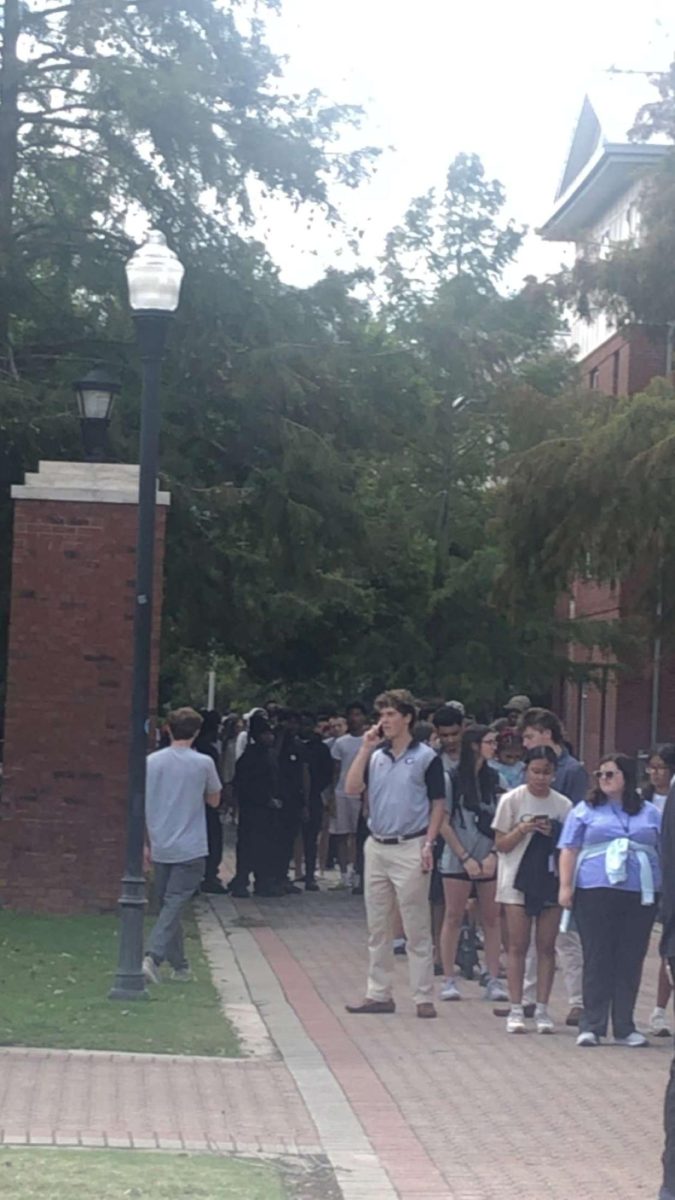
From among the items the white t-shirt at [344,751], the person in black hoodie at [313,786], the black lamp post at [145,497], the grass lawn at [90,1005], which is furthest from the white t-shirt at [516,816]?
the person in black hoodie at [313,786]

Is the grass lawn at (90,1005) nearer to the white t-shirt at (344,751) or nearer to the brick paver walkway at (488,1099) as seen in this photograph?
the brick paver walkway at (488,1099)

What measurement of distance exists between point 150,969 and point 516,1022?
2.46 meters

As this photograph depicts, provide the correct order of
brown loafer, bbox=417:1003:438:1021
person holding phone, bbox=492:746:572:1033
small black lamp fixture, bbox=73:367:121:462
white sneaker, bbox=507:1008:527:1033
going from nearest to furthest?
1. white sneaker, bbox=507:1008:527:1033
2. person holding phone, bbox=492:746:572:1033
3. brown loafer, bbox=417:1003:438:1021
4. small black lamp fixture, bbox=73:367:121:462

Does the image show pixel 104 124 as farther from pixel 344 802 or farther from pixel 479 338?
pixel 479 338

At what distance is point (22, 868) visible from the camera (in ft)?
55.3

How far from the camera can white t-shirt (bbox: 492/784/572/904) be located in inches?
474

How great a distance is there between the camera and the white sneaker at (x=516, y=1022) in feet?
38.3

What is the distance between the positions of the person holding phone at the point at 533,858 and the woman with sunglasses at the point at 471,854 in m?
0.95

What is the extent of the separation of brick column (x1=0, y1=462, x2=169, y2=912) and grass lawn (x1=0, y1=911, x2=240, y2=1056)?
1.53 meters

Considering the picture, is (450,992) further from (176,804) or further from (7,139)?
(7,139)

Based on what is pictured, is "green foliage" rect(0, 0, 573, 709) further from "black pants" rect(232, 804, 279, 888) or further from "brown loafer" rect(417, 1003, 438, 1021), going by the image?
"brown loafer" rect(417, 1003, 438, 1021)

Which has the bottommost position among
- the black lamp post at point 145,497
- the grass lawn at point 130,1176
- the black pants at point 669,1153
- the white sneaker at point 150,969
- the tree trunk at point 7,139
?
the white sneaker at point 150,969

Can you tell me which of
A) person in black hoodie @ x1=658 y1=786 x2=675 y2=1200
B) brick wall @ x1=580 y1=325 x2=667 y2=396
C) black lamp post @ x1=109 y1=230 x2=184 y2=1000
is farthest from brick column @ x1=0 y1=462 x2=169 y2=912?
brick wall @ x1=580 y1=325 x2=667 y2=396

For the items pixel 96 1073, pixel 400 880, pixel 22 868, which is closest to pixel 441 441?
pixel 22 868
